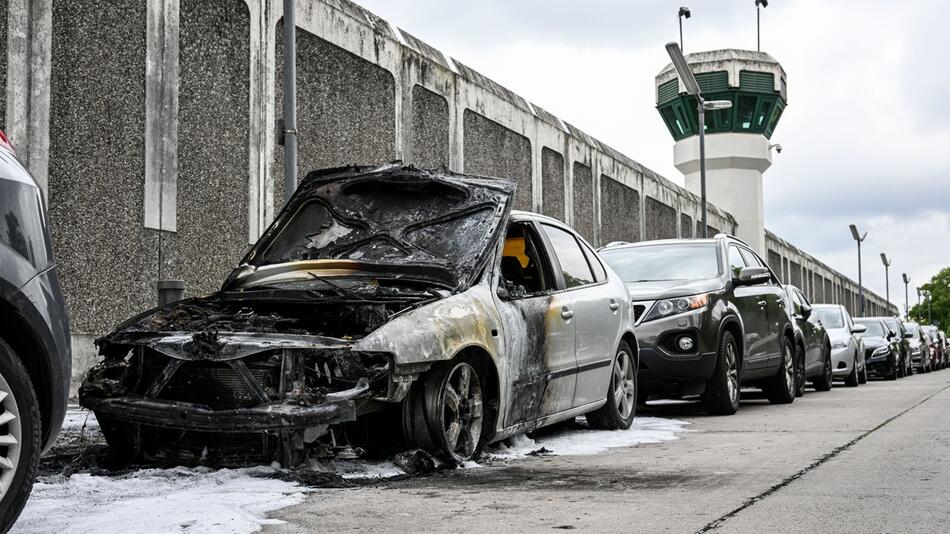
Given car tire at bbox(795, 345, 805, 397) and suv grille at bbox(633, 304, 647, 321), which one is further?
car tire at bbox(795, 345, 805, 397)

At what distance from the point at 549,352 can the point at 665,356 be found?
11.5 ft

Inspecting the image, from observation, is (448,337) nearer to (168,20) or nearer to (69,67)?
(69,67)

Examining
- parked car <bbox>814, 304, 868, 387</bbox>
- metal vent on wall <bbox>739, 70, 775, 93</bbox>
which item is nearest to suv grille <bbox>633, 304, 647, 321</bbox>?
parked car <bbox>814, 304, 868, 387</bbox>

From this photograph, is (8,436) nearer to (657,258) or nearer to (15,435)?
(15,435)

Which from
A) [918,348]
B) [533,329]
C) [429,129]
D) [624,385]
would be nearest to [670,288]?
[624,385]

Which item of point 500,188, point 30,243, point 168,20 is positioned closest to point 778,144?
point 168,20

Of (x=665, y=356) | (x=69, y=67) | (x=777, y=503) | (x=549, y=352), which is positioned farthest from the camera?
(x=69, y=67)

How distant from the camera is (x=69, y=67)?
11625 millimetres

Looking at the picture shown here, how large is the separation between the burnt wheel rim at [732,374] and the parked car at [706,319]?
1 cm

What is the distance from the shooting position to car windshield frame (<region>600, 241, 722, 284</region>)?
1162cm

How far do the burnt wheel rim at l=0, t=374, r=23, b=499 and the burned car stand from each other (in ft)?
4.93

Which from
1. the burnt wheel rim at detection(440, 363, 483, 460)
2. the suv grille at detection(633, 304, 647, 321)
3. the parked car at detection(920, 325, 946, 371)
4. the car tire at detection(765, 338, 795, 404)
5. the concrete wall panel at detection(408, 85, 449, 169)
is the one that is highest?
the concrete wall panel at detection(408, 85, 449, 169)

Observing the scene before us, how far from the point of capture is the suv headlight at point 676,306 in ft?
35.6

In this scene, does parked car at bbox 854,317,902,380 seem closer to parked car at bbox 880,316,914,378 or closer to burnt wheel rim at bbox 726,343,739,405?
parked car at bbox 880,316,914,378
